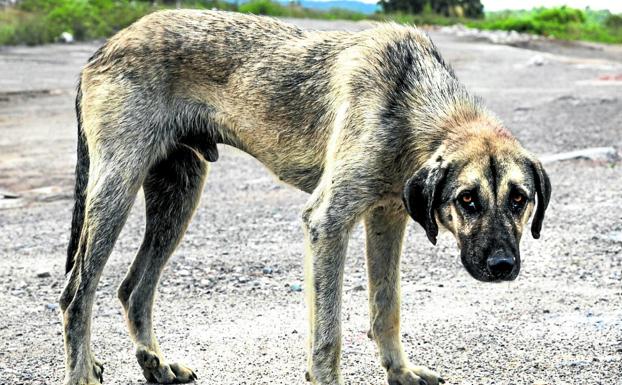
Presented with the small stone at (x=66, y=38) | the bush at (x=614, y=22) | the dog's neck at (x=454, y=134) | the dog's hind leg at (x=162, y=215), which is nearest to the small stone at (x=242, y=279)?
the dog's hind leg at (x=162, y=215)

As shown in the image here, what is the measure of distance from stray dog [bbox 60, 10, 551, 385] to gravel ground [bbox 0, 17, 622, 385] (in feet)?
1.58

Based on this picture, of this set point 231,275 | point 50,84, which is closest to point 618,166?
point 231,275

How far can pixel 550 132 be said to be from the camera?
15922 millimetres

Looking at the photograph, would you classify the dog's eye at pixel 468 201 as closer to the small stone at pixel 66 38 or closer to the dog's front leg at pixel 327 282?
the dog's front leg at pixel 327 282

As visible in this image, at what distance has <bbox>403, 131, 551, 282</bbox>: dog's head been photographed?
517 cm

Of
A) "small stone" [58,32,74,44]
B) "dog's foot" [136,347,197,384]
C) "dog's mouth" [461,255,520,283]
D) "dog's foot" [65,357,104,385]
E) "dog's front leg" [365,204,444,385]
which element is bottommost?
"small stone" [58,32,74,44]

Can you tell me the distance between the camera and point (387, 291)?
6.37 metres

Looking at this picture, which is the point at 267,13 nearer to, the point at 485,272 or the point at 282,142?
the point at 282,142

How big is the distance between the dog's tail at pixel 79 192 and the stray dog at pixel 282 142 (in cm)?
1

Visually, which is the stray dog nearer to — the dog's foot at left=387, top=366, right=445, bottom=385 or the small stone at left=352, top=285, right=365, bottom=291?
the dog's foot at left=387, top=366, right=445, bottom=385

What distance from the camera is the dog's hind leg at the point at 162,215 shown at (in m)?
6.67

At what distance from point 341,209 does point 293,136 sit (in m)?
0.81

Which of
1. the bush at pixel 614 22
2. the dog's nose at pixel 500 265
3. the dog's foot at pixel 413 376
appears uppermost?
the dog's nose at pixel 500 265

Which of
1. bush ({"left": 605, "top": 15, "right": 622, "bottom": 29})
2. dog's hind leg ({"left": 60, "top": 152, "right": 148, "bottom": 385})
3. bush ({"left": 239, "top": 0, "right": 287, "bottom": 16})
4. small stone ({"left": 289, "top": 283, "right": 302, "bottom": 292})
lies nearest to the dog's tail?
dog's hind leg ({"left": 60, "top": 152, "right": 148, "bottom": 385})
